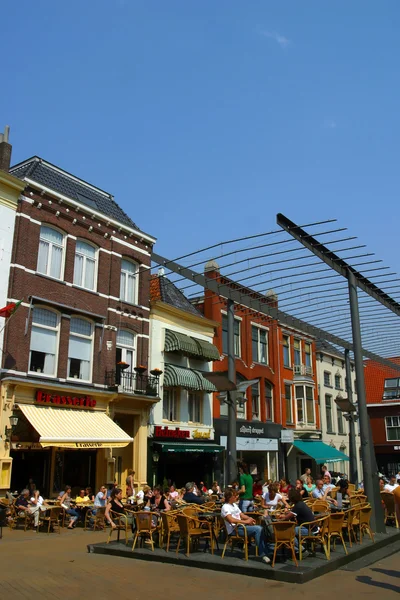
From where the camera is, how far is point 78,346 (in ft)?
68.0

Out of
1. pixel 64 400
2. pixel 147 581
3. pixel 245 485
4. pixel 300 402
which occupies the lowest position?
pixel 147 581

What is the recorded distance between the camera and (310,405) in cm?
3534

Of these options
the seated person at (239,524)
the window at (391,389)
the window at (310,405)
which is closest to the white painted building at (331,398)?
the window at (310,405)

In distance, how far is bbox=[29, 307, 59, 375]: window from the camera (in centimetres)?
1911

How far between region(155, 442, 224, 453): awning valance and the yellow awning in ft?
11.0

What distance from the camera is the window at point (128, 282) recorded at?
76.6ft

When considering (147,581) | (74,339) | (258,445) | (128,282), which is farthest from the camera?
(258,445)

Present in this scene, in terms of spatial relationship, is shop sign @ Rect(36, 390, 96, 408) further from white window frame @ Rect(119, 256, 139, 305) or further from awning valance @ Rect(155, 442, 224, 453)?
white window frame @ Rect(119, 256, 139, 305)

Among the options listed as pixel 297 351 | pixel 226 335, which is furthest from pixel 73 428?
pixel 297 351

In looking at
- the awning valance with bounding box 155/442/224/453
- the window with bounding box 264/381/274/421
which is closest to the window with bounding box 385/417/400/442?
the window with bounding box 264/381/274/421

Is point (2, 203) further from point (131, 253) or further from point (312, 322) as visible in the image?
point (312, 322)

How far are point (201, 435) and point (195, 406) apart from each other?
1.43 metres

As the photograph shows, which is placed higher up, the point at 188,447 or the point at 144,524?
the point at 188,447

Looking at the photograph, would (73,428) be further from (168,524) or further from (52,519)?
(168,524)
